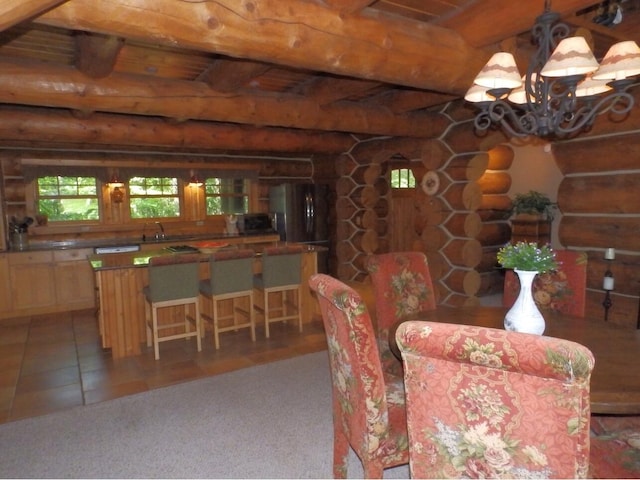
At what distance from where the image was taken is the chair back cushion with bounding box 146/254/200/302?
3.70 metres

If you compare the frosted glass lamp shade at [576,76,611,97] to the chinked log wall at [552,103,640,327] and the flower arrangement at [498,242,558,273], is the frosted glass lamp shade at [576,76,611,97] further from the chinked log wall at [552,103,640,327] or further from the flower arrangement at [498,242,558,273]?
the chinked log wall at [552,103,640,327]

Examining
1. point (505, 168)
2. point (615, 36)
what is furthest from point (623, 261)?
point (505, 168)

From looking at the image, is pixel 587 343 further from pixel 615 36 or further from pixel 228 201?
pixel 228 201

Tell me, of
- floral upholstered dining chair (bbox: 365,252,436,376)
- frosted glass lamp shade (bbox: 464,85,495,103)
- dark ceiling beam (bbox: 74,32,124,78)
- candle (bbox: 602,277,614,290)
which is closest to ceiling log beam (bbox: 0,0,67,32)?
dark ceiling beam (bbox: 74,32,124,78)

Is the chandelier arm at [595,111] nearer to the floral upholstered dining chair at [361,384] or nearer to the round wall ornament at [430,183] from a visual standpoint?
the floral upholstered dining chair at [361,384]

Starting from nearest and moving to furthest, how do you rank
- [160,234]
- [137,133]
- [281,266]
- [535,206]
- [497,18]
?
1. [497,18]
2. [281,266]
3. [137,133]
4. [535,206]
5. [160,234]

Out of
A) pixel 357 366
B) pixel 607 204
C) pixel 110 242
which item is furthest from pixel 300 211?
pixel 357 366

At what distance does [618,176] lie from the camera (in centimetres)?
358

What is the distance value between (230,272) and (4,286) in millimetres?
3159

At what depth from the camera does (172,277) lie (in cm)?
379

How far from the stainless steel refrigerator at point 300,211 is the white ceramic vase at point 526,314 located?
17.2ft

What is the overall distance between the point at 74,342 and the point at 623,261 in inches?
206

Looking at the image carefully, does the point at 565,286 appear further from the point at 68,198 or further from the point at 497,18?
the point at 68,198

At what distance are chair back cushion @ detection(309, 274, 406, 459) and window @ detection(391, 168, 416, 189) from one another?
601 cm
